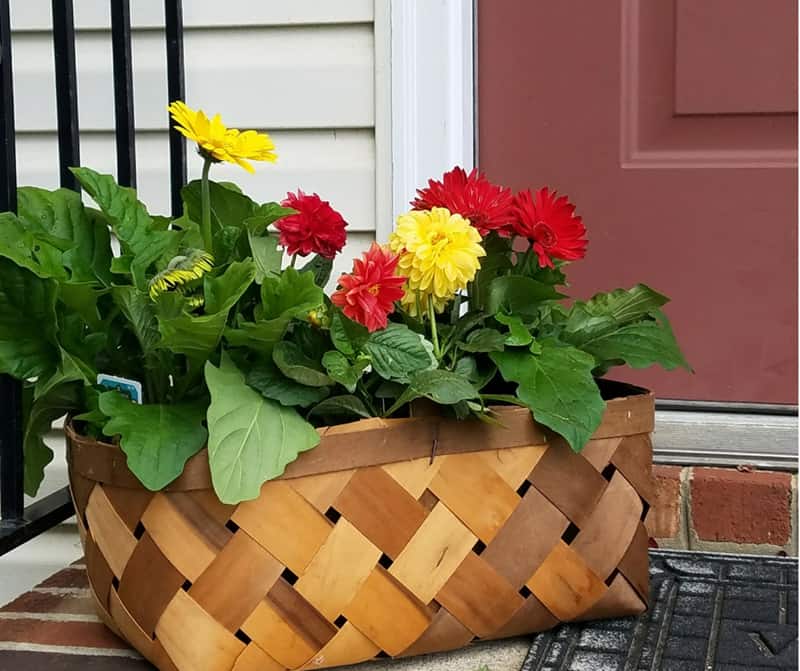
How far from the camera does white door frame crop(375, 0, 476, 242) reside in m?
1.64

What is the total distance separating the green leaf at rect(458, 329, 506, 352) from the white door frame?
0.60 m

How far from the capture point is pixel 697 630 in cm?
121

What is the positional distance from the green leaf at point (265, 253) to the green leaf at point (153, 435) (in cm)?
18

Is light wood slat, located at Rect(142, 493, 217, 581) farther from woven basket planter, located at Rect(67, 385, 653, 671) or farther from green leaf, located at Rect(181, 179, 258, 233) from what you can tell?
green leaf, located at Rect(181, 179, 258, 233)

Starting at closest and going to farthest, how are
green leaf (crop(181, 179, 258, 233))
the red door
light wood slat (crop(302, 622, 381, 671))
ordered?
light wood slat (crop(302, 622, 381, 671)) < green leaf (crop(181, 179, 258, 233)) < the red door

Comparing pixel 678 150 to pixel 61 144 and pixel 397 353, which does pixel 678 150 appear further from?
pixel 61 144

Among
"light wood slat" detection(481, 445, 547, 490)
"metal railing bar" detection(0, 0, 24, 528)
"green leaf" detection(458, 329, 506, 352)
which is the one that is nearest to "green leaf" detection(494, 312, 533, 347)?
"green leaf" detection(458, 329, 506, 352)

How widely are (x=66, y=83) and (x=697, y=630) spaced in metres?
1.00

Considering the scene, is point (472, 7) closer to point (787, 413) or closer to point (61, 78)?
point (61, 78)

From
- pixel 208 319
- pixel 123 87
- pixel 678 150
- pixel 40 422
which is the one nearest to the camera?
pixel 208 319

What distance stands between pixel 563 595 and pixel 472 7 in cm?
93

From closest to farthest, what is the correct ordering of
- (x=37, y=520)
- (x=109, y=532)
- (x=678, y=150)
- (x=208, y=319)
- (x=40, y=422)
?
(x=208, y=319) < (x=109, y=532) < (x=40, y=422) < (x=37, y=520) < (x=678, y=150)

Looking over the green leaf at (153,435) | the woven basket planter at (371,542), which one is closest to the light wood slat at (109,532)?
the woven basket planter at (371,542)

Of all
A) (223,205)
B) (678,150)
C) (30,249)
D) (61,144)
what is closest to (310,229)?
(223,205)
